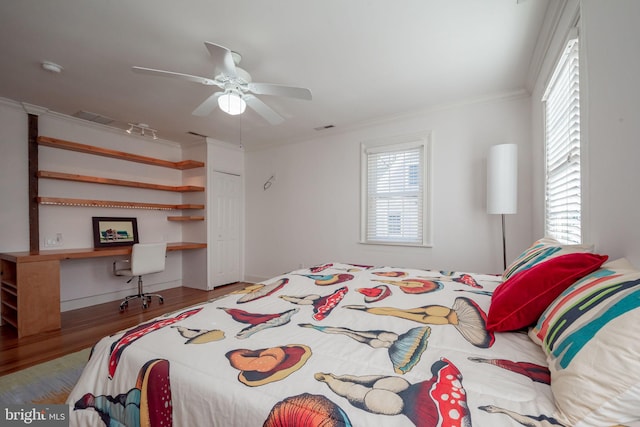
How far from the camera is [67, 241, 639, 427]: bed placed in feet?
2.30

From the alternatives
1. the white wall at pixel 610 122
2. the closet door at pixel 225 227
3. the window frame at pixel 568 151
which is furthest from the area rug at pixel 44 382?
the window frame at pixel 568 151

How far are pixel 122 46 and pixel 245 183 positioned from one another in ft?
10.3

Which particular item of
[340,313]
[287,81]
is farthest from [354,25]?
[340,313]

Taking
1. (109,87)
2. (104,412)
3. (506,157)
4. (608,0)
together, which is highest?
(109,87)

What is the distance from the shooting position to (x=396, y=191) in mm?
3730

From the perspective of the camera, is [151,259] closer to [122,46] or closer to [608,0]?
[122,46]

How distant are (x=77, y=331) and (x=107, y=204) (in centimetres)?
166

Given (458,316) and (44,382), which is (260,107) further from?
(44,382)

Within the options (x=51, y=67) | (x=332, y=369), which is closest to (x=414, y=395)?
(x=332, y=369)

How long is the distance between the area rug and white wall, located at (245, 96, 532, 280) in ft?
9.45

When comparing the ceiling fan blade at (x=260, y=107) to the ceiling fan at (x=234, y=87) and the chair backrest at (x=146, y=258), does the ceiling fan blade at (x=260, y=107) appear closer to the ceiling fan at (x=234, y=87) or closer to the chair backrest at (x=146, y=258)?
the ceiling fan at (x=234, y=87)

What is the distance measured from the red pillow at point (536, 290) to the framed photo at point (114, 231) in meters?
4.55

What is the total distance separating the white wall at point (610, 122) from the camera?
110 cm

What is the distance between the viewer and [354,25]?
77.0 inches
